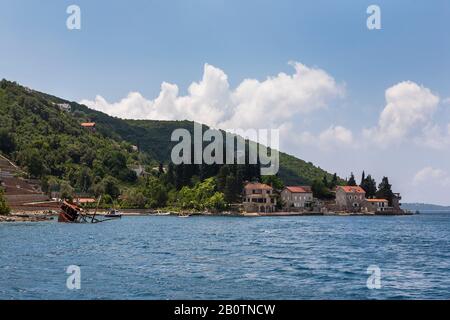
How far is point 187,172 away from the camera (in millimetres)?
168875

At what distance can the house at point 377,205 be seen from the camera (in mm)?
178188

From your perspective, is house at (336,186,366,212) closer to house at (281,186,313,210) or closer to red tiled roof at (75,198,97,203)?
house at (281,186,313,210)

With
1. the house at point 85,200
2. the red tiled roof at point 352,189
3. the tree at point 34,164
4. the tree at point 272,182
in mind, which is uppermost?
the tree at point 34,164

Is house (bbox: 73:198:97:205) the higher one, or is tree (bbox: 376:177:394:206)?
tree (bbox: 376:177:394:206)

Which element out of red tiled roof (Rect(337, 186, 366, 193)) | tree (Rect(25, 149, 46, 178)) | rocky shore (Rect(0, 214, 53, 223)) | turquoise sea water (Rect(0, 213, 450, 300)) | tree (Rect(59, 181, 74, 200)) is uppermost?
tree (Rect(25, 149, 46, 178))

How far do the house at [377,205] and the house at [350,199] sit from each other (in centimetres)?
251

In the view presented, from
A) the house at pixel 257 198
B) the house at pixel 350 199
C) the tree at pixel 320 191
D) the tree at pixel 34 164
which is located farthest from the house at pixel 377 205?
the tree at pixel 34 164

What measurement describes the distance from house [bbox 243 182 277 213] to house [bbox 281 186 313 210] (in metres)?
11.4

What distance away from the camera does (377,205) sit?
179500 mm

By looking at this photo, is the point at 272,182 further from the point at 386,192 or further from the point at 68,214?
the point at 68,214

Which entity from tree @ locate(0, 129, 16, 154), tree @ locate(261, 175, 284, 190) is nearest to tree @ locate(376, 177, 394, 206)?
tree @ locate(261, 175, 284, 190)

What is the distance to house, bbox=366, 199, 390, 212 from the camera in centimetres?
17819

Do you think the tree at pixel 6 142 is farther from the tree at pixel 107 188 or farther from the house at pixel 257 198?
the house at pixel 257 198
